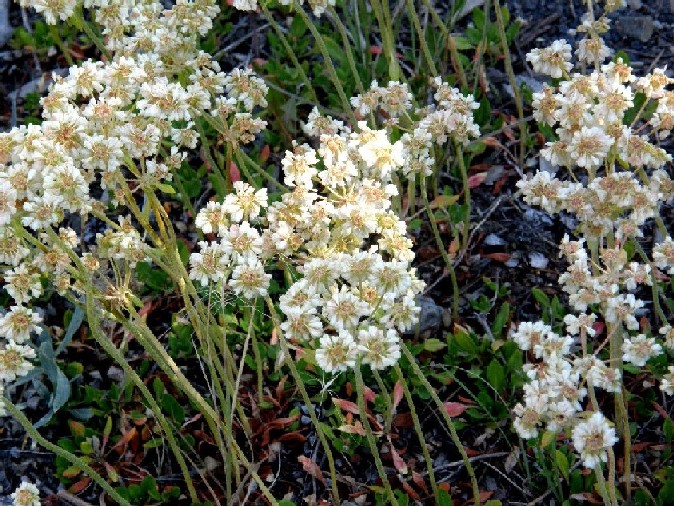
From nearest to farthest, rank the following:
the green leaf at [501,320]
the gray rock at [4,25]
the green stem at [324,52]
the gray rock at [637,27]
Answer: the green stem at [324,52]
the green leaf at [501,320]
the gray rock at [637,27]
the gray rock at [4,25]

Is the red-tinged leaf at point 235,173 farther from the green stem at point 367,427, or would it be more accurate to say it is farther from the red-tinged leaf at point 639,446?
the red-tinged leaf at point 639,446

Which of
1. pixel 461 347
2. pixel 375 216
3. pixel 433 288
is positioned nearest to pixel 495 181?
pixel 433 288

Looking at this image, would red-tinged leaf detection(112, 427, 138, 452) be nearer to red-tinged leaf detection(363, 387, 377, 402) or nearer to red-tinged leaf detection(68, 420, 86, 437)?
red-tinged leaf detection(68, 420, 86, 437)

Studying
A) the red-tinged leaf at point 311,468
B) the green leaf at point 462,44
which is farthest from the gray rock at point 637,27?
the red-tinged leaf at point 311,468

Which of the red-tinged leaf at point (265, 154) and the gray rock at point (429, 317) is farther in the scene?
the red-tinged leaf at point (265, 154)

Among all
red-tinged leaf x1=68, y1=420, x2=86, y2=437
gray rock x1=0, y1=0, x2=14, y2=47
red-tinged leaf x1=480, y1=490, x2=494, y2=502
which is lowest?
red-tinged leaf x1=480, y1=490, x2=494, y2=502

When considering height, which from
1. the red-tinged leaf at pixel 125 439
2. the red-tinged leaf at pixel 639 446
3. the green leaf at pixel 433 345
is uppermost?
the red-tinged leaf at pixel 125 439

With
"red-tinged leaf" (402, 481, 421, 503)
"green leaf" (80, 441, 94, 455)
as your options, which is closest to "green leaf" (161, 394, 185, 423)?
"green leaf" (80, 441, 94, 455)

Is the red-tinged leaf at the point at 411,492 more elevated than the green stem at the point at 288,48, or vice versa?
the green stem at the point at 288,48
